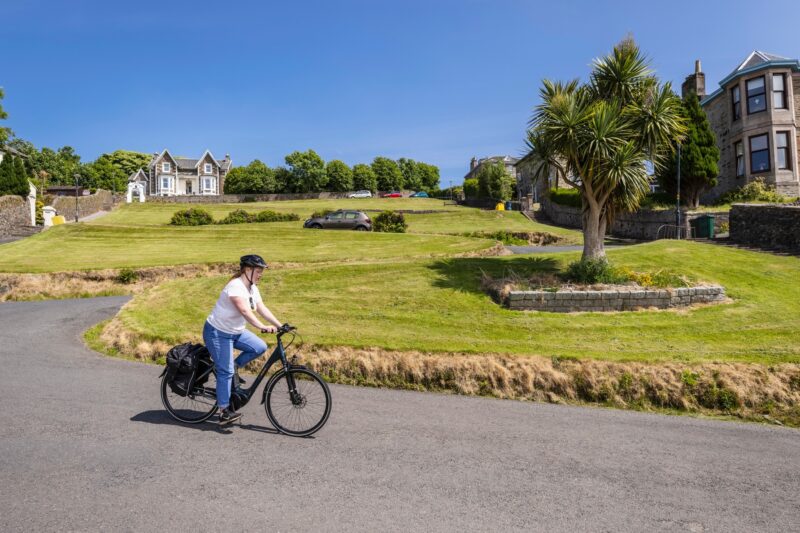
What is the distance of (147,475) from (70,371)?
5478 millimetres

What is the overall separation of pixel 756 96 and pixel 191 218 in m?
42.9

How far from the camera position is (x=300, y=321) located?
12.5 metres

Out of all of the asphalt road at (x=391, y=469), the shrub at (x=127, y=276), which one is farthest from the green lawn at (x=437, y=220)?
the asphalt road at (x=391, y=469)

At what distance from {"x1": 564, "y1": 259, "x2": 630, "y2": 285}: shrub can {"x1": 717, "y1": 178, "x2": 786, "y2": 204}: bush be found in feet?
67.5

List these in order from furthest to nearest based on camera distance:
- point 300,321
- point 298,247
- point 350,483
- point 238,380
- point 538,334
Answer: point 298,247 < point 300,321 < point 538,334 < point 238,380 < point 350,483

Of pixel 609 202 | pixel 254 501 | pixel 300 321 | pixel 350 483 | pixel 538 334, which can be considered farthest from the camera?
pixel 609 202

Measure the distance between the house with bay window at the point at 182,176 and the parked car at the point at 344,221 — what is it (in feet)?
245

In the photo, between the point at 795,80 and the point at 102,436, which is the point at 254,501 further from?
the point at 795,80

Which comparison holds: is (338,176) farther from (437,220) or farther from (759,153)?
(759,153)

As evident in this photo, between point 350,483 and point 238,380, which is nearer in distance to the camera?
point 350,483

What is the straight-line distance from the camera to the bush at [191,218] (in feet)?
140

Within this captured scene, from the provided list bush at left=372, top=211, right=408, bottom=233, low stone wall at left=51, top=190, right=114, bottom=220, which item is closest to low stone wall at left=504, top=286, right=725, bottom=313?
bush at left=372, top=211, right=408, bottom=233

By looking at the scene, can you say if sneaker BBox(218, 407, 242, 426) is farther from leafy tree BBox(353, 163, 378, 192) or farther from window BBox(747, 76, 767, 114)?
leafy tree BBox(353, 163, 378, 192)

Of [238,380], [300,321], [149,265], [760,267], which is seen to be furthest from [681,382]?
[149,265]
